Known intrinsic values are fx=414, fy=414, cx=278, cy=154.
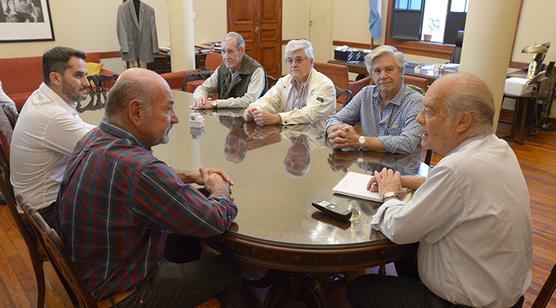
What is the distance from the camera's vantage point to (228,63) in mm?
3203

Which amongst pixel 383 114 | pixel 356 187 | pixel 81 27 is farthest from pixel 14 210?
pixel 81 27

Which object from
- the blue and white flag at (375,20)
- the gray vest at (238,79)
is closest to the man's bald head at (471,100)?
the gray vest at (238,79)

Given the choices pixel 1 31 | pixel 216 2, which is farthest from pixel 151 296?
pixel 216 2

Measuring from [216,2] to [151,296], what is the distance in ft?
20.2

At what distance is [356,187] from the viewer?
4.99 feet

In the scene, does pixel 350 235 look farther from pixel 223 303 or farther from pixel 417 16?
pixel 417 16

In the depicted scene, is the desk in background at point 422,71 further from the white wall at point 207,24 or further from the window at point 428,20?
the window at point 428,20

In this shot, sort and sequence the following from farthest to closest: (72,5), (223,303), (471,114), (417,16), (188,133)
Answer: (417,16) → (72,5) → (188,133) → (223,303) → (471,114)

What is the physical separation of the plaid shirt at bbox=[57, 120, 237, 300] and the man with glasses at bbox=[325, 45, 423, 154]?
0.95m

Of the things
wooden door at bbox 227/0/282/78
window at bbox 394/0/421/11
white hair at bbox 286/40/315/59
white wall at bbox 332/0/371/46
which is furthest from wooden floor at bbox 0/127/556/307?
wooden door at bbox 227/0/282/78

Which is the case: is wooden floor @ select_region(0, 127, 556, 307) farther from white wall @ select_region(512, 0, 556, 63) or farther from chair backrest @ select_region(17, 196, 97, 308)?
white wall @ select_region(512, 0, 556, 63)

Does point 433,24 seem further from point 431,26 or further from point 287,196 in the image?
point 287,196

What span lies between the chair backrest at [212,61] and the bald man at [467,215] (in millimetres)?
4368

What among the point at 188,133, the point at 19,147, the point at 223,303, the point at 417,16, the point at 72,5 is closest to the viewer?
the point at 19,147
